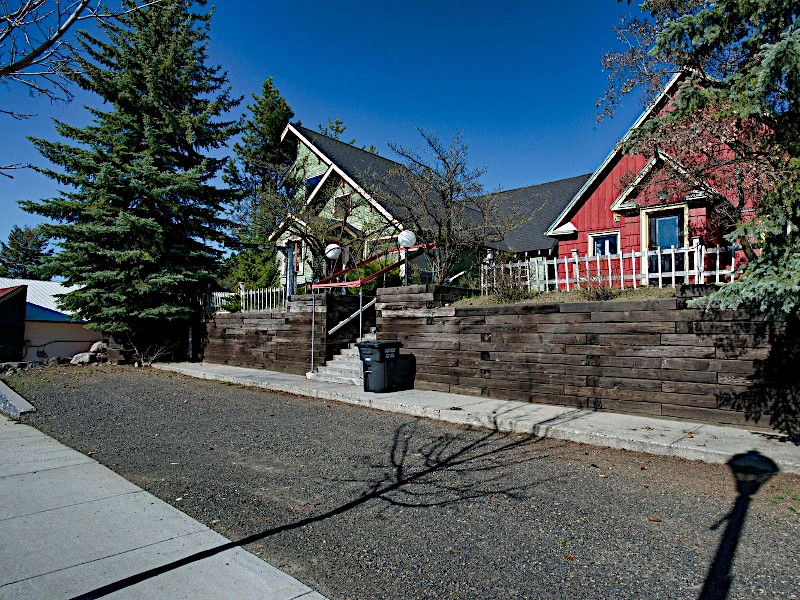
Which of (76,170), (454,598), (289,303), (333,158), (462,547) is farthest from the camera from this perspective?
(333,158)

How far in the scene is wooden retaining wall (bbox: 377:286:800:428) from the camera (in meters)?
6.48

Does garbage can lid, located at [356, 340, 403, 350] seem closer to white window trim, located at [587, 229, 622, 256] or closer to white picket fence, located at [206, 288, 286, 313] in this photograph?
white picket fence, located at [206, 288, 286, 313]

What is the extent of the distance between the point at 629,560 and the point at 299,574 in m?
2.15

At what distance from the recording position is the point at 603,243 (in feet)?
55.5

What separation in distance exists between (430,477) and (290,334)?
881 cm

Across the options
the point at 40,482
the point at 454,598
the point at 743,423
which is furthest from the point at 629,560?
the point at 40,482

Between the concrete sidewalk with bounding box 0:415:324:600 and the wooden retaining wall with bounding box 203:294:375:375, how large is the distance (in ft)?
25.1

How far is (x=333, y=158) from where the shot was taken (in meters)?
20.8

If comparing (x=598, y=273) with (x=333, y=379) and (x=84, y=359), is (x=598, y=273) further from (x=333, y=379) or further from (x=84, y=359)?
(x=84, y=359)

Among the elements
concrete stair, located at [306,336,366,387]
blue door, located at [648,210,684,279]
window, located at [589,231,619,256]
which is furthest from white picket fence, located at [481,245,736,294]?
window, located at [589,231,619,256]

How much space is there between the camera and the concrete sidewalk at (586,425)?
561 cm

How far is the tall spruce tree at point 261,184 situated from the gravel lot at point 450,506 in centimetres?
1251

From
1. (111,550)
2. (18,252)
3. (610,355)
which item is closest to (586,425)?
(610,355)

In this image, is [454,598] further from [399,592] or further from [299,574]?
[299,574]
